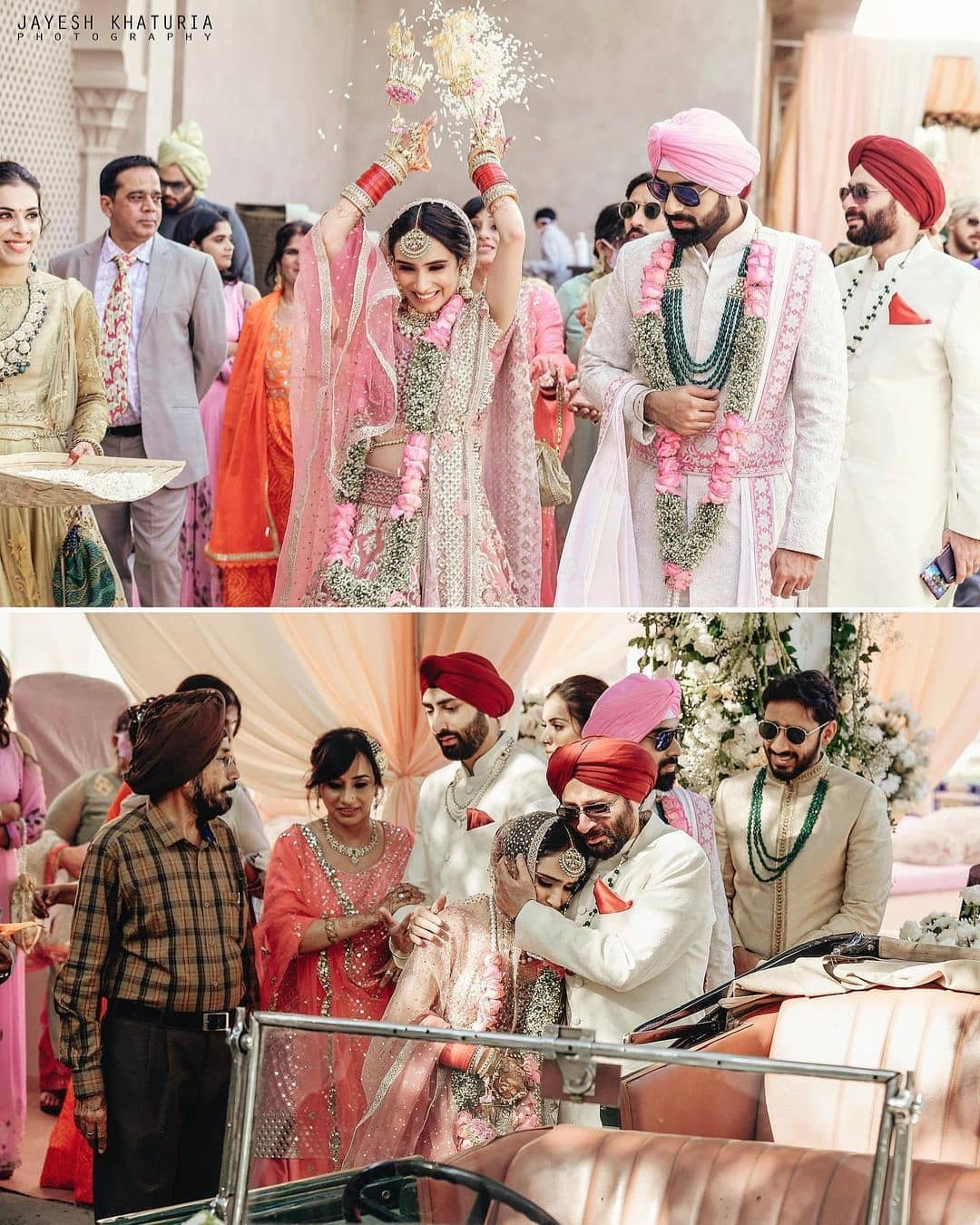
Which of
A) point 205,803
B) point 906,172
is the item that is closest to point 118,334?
point 205,803

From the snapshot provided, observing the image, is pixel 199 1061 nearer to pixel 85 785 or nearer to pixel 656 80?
pixel 85 785

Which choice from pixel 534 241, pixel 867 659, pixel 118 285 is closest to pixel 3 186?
pixel 118 285

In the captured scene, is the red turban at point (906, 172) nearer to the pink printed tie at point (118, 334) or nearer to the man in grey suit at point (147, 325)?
the man in grey suit at point (147, 325)

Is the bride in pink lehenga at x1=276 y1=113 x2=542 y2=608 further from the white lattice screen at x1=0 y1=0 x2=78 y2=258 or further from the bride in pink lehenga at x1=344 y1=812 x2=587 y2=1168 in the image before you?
the white lattice screen at x1=0 y1=0 x2=78 y2=258

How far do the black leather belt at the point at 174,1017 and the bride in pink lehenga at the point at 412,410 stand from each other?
3.46ft

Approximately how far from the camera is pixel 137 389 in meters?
4.83

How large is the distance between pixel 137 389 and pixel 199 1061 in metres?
1.90

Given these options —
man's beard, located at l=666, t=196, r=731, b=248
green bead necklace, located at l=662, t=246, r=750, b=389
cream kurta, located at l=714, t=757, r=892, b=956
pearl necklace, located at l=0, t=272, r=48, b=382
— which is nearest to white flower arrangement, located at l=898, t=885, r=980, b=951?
cream kurta, located at l=714, t=757, r=892, b=956

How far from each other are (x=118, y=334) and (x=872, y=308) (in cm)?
206

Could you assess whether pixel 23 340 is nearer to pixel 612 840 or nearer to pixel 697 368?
pixel 697 368

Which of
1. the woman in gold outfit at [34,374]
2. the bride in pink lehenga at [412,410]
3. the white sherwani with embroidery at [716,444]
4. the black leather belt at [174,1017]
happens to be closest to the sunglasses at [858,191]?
the white sherwani with embroidery at [716,444]

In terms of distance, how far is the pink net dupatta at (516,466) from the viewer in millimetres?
4336

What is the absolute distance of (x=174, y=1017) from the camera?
13.0 feet

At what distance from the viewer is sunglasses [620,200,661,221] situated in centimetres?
471
